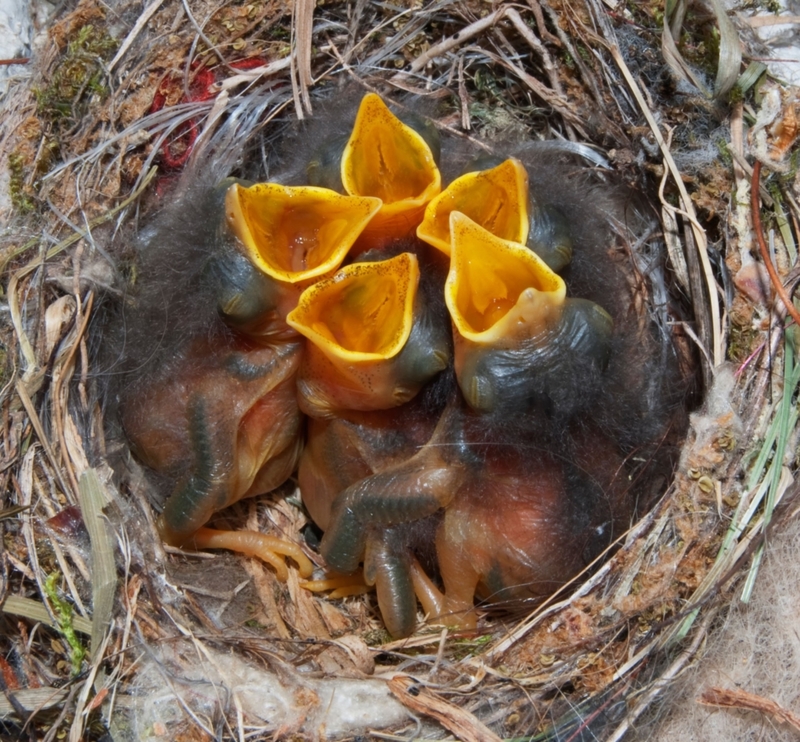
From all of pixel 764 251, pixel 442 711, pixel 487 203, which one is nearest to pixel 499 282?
pixel 487 203

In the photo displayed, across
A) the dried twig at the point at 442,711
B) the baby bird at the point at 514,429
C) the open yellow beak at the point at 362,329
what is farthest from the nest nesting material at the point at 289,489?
the open yellow beak at the point at 362,329

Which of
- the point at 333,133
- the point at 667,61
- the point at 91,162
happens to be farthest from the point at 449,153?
the point at 91,162

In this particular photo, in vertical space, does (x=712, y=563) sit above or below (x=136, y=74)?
below

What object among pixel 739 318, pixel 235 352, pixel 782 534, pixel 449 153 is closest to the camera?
pixel 782 534

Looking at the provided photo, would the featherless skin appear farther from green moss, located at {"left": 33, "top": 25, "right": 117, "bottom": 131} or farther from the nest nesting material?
green moss, located at {"left": 33, "top": 25, "right": 117, "bottom": 131}

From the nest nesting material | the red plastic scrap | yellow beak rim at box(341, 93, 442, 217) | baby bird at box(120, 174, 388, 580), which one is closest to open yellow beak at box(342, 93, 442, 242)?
yellow beak rim at box(341, 93, 442, 217)

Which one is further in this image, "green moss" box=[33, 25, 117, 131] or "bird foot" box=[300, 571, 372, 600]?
"bird foot" box=[300, 571, 372, 600]

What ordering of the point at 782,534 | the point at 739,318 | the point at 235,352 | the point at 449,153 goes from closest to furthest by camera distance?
the point at 782,534
the point at 739,318
the point at 235,352
the point at 449,153

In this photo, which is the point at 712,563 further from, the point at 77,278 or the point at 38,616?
the point at 77,278

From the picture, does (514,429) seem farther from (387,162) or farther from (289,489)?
(289,489)

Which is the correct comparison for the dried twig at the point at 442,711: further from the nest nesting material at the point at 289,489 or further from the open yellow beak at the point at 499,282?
the open yellow beak at the point at 499,282
